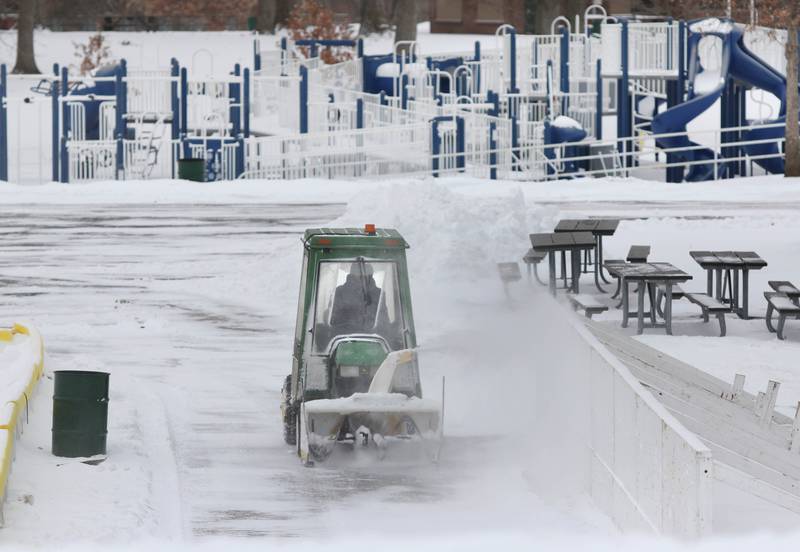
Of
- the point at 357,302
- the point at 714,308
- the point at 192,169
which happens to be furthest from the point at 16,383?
the point at 192,169

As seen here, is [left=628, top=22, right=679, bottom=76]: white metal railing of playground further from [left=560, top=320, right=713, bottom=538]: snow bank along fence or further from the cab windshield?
[left=560, top=320, right=713, bottom=538]: snow bank along fence

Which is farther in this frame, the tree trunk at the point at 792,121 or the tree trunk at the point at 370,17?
the tree trunk at the point at 370,17

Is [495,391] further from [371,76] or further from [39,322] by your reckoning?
[371,76]

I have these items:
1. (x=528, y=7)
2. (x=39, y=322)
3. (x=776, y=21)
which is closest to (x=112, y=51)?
(x=528, y=7)

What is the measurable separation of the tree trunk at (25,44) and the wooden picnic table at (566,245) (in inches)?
1719

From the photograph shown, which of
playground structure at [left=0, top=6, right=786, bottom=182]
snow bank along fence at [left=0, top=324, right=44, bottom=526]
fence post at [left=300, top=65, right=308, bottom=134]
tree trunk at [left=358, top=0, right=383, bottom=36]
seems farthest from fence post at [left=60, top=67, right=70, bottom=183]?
tree trunk at [left=358, top=0, right=383, bottom=36]

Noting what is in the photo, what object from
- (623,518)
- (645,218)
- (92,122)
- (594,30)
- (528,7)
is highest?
(528,7)

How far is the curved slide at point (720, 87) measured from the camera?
114 feet

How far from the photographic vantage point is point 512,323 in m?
15.2

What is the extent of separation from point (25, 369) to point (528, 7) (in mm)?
63020

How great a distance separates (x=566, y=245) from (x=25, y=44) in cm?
4481

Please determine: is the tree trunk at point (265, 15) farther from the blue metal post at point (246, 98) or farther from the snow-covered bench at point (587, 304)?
the snow-covered bench at point (587, 304)

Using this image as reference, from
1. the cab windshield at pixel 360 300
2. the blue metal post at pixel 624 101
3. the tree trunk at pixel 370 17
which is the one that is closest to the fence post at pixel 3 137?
the blue metal post at pixel 624 101

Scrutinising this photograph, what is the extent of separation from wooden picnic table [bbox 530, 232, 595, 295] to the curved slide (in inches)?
688
